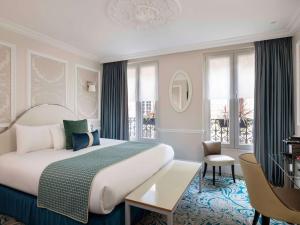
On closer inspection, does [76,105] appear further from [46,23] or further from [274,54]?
[274,54]

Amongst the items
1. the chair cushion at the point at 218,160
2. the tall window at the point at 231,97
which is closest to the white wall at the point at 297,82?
the tall window at the point at 231,97

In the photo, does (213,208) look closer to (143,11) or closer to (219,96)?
(219,96)

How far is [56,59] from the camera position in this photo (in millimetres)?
3830

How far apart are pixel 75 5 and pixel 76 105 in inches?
92.1

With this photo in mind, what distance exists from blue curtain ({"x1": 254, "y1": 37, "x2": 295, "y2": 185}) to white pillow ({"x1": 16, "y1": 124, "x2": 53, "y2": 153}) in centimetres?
373

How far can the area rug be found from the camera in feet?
7.39

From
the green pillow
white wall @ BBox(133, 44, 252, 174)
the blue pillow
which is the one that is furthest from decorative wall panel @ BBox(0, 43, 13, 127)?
white wall @ BBox(133, 44, 252, 174)

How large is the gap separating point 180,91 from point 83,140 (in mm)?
2360

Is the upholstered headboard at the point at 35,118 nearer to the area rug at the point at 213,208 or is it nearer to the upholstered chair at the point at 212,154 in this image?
the area rug at the point at 213,208

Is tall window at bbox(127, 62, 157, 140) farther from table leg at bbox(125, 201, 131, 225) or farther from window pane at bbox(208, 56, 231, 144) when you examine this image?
table leg at bbox(125, 201, 131, 225)

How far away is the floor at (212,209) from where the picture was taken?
2.25 metres

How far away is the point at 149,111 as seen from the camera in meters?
4.71

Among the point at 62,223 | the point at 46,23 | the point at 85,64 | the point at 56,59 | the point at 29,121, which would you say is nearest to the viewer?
the point at 62,223

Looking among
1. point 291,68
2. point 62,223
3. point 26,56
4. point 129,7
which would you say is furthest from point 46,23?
point 291,68
